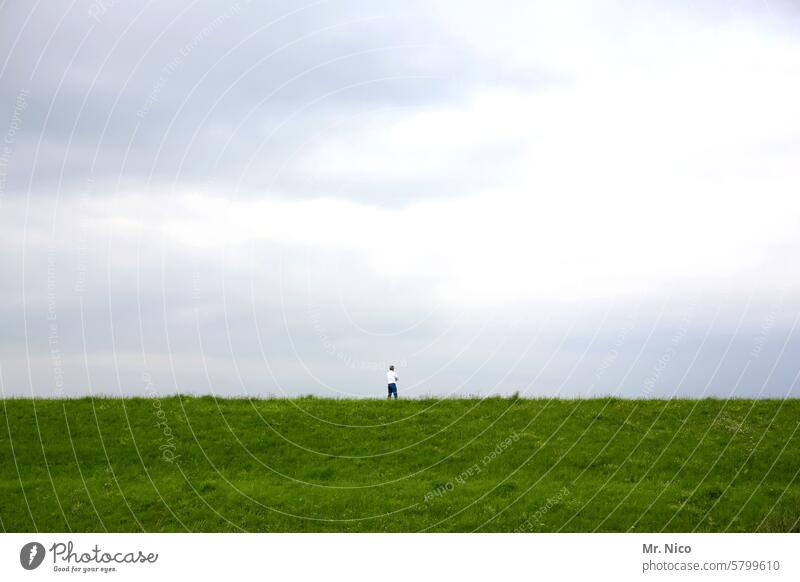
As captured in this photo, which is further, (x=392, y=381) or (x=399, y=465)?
(x=392, y=381)

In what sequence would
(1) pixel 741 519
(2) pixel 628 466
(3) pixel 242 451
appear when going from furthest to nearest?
(3) pixel 242 451 → (2) pixel 628 466 → (1) pixel 741 519

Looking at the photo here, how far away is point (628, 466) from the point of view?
3059 centimetres

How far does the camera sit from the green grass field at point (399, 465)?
1044 inches

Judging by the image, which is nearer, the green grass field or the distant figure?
the green grass field

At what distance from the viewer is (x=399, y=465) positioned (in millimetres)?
31359

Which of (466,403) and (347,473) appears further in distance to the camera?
(466,403)

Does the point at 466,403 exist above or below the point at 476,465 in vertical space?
above

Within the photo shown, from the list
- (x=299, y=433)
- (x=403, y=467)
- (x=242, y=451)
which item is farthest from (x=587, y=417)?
(x=242, y=451)

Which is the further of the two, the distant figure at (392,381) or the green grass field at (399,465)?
the distant figure at (392,381)

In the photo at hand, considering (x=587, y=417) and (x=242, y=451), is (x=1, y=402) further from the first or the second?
(x=587, y=417)

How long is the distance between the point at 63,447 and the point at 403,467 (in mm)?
14584

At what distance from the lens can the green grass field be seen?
2652 cm

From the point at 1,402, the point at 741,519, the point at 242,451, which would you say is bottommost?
the point at 741,519
